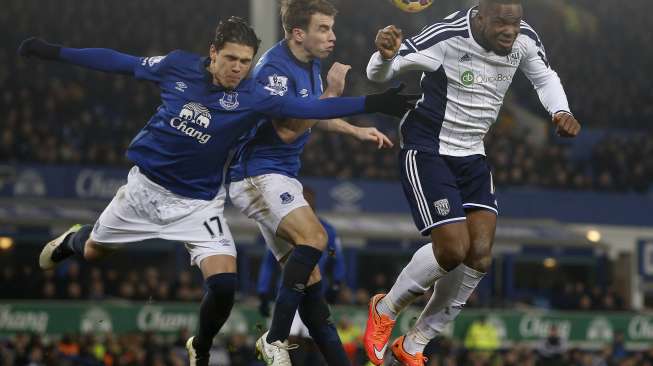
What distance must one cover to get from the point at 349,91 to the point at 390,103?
19.7 m

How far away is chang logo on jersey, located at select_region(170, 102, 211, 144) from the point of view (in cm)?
838

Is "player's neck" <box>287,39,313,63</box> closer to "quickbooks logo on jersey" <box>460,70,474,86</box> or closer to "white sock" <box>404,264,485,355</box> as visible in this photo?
"quickbooks logo on jersey" <box>460,70,474,86</box>

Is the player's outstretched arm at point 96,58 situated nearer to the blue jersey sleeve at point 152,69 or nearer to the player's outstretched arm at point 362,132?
the blue jersey sleeve at point 152,69

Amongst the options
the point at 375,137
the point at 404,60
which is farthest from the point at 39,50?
the point at 404,60

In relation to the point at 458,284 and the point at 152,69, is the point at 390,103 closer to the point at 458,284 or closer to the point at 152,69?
the point at 458,284

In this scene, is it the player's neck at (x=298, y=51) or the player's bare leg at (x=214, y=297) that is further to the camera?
the player's neck at (x=298, y=51)

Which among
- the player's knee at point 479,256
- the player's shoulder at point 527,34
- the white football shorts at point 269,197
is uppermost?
the player's shoulder at point 527,34

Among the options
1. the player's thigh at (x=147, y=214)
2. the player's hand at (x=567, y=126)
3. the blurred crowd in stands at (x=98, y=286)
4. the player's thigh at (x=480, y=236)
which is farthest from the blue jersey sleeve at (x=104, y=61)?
the blurred crowd in stands at (x=98, y=286)

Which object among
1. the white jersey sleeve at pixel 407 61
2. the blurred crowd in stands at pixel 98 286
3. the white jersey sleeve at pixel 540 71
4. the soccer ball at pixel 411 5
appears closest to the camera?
the white jersey sleeve at pixel 407 61

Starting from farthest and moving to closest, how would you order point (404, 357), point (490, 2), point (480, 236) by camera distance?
1. point (404, 357)
2. point (480, 236)
3. point (490, 2)

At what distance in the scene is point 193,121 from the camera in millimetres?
8398

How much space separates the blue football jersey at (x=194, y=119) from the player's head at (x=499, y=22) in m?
1.40

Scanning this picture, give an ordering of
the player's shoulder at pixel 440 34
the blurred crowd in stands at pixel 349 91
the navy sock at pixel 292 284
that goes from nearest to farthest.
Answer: the player's shoulder at pixel 440 34 < the navy sock at pixel 292 284 < the blurred crowd in stands at pixel 349 91

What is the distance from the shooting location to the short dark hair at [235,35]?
8.20 metres
